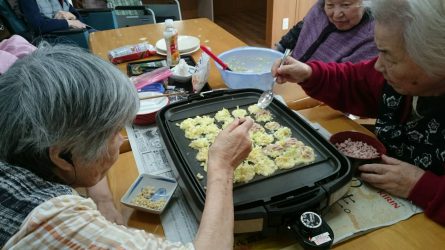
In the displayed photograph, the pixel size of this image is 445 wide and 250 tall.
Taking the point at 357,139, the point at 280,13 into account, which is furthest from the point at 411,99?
the point at 280,13

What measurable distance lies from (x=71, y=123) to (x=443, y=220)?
37.1 inches

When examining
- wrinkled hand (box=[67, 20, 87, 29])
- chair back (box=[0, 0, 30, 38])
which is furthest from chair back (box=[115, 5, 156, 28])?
chair back (box=[0, 0, 30, 38])

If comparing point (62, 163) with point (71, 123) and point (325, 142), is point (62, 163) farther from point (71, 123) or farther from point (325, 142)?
point (325, 142)

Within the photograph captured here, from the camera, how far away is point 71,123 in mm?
645

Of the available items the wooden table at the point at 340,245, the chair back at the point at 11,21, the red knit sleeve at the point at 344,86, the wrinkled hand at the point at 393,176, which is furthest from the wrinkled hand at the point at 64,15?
the wrinkled hand at the point at 393,176

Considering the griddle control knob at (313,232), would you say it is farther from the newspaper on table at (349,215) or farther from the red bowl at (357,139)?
the red bowl at (357,139)

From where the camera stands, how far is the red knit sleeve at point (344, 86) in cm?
138

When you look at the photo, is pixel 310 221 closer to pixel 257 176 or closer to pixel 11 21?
pixel 257 176

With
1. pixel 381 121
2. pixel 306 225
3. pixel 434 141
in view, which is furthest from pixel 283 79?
pixel 306 225

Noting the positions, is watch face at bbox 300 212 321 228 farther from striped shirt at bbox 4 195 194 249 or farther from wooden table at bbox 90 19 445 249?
striped shirt at bbox 4 195 194 249

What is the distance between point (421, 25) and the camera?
0.88m

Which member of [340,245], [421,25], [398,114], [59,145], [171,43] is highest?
[421,25]

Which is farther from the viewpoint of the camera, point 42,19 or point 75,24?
point 75,24

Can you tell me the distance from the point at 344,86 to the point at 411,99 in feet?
0.96
